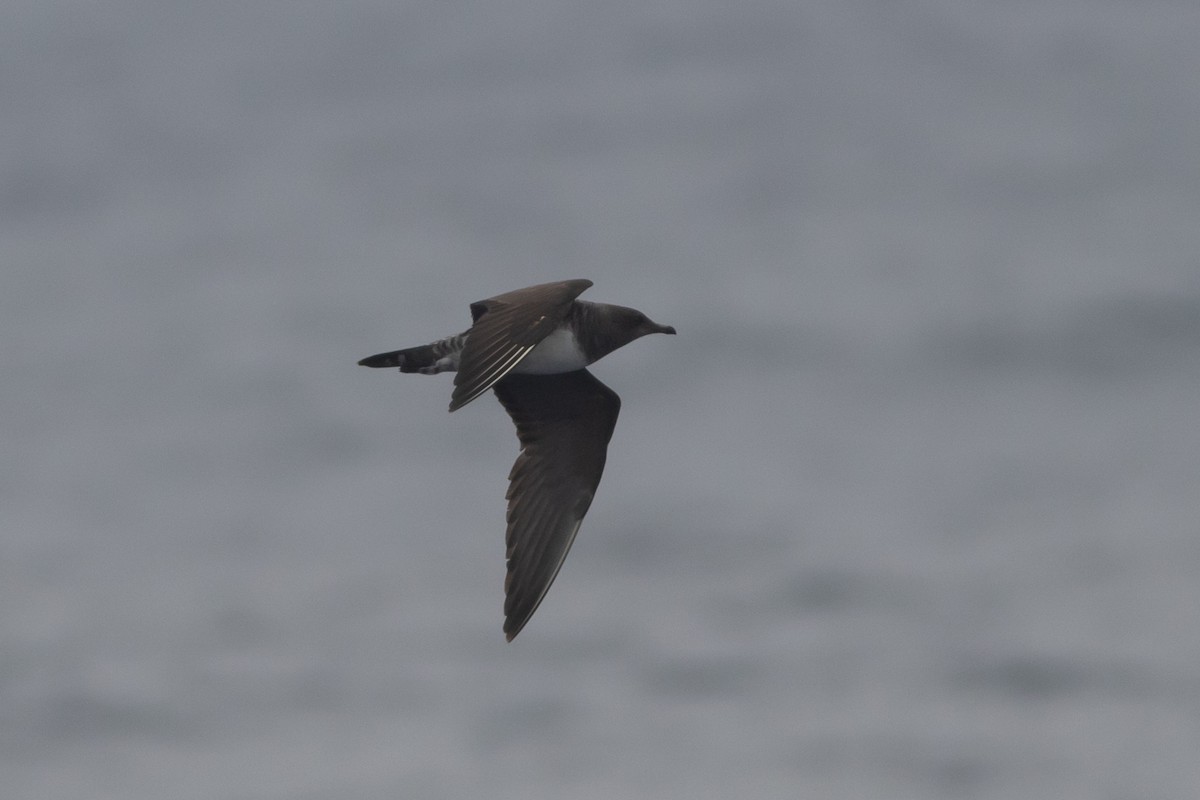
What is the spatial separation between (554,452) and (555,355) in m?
0.94

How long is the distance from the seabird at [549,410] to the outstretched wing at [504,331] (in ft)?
0.06

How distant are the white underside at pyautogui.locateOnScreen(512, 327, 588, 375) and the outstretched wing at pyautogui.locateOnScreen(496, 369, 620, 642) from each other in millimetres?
489

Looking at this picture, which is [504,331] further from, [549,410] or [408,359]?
[549,410]

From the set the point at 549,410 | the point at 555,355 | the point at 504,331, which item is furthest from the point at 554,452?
the point at 504,331

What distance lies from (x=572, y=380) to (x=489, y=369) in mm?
2032

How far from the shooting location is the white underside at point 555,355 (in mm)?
10641

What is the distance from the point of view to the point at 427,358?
422 inches

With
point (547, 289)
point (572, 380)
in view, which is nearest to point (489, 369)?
point (547, 289)

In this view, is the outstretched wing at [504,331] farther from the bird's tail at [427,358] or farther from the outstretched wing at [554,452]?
the outstretched wing at [554,452]

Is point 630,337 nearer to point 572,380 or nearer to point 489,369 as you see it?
point 572,380

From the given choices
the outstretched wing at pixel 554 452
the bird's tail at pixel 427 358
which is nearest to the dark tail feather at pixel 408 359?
the bird's tail at pixel 427 358

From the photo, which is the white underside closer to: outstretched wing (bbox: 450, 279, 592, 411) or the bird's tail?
outstretched wing (bbox: 450, 279, 592, 411)

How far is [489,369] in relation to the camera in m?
9.38

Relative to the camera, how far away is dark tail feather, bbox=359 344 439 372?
10.6 meters
